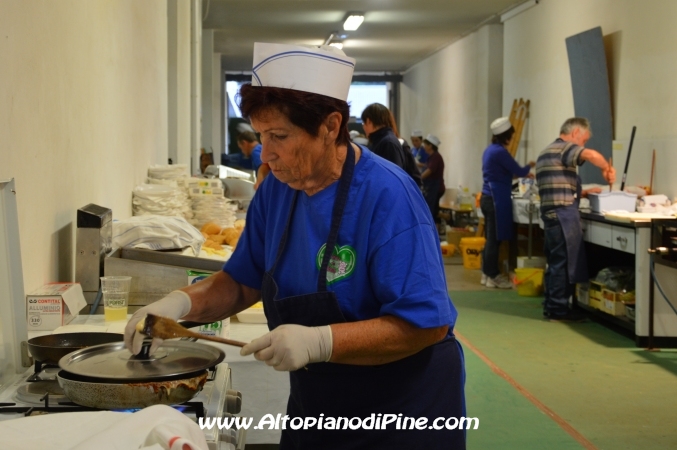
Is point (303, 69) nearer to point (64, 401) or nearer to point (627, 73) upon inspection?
point (64, 401)

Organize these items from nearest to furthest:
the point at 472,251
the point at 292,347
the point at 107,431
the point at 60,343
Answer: the point at 107,431 < the point at 292,347 < the point at 60,343 < the point at 472,251

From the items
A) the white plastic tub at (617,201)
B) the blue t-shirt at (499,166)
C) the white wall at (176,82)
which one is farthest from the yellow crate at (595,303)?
the white wall at (176,82)

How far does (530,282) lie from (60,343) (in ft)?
21.9

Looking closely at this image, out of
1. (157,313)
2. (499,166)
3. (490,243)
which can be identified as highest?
Answer: (499,166)

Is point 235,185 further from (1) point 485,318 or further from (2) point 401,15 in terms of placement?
(2) point 401,15

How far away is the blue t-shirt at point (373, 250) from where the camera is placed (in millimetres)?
1661

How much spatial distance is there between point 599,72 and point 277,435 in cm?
676

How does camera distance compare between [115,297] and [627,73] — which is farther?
[627,73]

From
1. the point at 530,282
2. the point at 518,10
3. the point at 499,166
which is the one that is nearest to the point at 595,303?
the point at 530,282

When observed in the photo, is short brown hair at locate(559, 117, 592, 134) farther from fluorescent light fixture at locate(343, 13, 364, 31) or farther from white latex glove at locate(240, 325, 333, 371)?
fluorescent light fixture at locate(343, 13, 364, 31)

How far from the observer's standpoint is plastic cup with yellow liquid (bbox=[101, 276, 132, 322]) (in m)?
2.73

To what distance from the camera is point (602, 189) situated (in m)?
7.40

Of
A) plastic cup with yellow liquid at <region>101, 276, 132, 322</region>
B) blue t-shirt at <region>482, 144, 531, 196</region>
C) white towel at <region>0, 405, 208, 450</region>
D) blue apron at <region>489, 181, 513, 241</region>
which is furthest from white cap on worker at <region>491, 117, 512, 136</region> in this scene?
white towel at <region>0, 405, 208, 450</region>

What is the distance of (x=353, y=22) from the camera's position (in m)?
13.4
